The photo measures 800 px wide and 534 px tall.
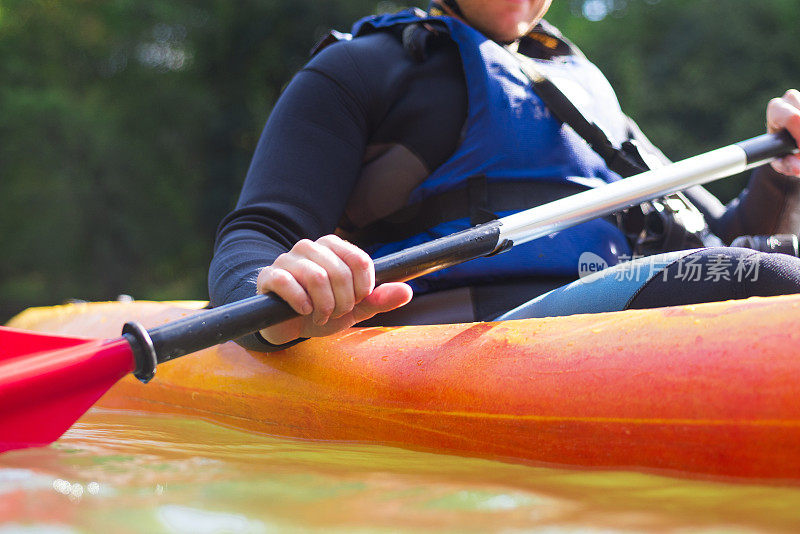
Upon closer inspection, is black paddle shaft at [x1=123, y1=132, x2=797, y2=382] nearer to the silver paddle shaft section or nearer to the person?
the silver paddle shaft section

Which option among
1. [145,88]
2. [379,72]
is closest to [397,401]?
[379,72]

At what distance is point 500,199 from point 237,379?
0.55m

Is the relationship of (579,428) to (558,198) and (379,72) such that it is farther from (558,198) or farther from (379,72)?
(379,72)

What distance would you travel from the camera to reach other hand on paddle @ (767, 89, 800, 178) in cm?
156

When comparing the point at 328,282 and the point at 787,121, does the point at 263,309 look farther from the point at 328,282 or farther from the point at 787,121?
the point at 787,121

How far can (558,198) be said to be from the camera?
1368 millimetres

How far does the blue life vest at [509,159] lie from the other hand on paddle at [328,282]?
12.8 inches

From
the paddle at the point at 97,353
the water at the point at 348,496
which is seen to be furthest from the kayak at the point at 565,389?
the paddle at the point at 97,353

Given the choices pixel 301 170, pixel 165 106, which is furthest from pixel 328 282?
pixel 165 106

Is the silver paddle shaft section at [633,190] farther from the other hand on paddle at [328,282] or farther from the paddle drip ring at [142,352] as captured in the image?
the paddle drip ring at [142,352]

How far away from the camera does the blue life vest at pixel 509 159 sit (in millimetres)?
1312

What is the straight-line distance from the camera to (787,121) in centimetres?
157

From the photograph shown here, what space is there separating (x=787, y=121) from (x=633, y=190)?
1.60ft

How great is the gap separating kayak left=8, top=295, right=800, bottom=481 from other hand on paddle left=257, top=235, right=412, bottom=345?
0.52 feet
